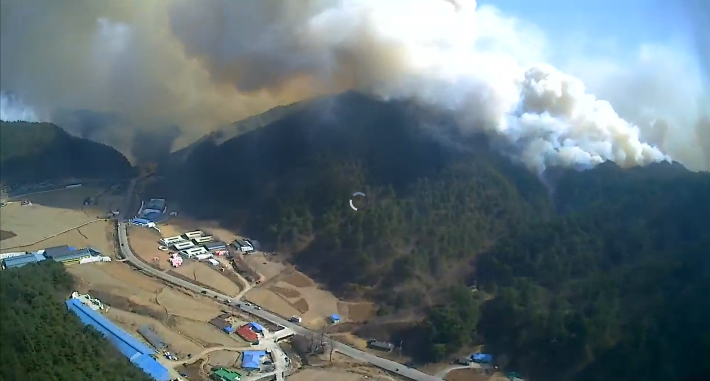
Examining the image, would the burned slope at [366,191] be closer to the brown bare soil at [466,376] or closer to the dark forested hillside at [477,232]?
the dark forested hillside at [477,232]

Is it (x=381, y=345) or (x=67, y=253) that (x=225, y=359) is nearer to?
(x=381, y=345)

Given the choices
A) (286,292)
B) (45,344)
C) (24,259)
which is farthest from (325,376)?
(24,259)

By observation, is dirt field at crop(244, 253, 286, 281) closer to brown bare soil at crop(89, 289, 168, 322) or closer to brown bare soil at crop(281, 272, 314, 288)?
brown bare soil at crop(281, 272, 314, 288)

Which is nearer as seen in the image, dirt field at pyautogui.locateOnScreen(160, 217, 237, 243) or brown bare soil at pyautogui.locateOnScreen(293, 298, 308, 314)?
brown bare soil at pyautogui.locateOnScreen(293, 298, 308, 314)

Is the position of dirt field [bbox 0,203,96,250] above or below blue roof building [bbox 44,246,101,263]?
above

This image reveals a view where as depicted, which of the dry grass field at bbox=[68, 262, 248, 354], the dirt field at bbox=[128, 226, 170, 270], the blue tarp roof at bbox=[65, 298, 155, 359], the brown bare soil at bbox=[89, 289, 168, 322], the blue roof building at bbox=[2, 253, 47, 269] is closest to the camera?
the blue tarp roof at bbox=[65, 298, 155, 359]

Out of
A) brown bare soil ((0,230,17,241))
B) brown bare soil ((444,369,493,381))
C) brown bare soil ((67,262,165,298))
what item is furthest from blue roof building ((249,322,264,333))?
brown bare soil ((0,230,17,241))
